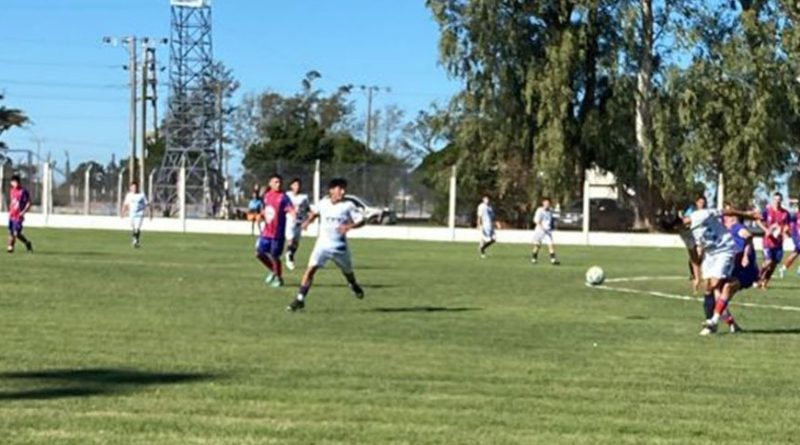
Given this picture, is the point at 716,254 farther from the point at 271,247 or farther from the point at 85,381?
the point at 271,247

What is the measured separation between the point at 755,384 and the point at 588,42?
148ft

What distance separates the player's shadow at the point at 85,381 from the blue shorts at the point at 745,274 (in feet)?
25.8

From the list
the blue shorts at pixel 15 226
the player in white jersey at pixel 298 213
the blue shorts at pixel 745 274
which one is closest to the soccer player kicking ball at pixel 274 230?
the player in white jersey at pixel 298 213

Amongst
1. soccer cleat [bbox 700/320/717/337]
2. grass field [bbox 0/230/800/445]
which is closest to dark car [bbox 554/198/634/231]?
grass field [bbox 0/230/800/445]

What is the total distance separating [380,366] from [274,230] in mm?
10675

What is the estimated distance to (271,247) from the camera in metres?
21.9

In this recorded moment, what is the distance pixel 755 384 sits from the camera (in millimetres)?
11156

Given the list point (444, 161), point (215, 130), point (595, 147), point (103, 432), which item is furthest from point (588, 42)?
point (103, 432)

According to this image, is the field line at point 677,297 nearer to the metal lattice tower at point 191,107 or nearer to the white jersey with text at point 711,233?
the white jersey with text at point 711,233

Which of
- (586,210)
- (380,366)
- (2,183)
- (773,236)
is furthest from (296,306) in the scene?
(2,183)

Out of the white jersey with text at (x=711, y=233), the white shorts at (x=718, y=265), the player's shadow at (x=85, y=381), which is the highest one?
the white jersey with text at (x=711, y=233)

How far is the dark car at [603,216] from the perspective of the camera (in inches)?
2249

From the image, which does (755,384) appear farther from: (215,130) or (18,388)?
(215,130)

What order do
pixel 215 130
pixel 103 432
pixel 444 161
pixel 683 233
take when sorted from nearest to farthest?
pixel 103 432 → pixel 683 233 → pixel 444 161 → pixel 215 130
